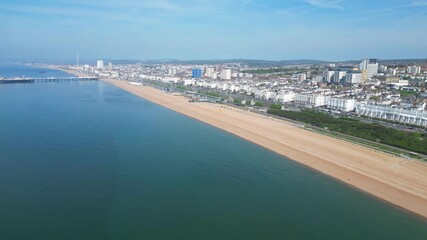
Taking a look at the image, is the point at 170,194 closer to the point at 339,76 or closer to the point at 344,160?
the point at 344,160

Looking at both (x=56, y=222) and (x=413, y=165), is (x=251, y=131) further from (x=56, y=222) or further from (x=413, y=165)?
(x=56, y=222)

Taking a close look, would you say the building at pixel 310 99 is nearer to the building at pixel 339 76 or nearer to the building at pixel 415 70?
the building at pixel 339 76

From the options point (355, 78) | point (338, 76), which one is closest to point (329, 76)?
point (338, 76)

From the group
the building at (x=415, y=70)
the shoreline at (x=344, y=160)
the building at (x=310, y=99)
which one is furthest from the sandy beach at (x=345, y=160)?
the building at (x=415, y=70)

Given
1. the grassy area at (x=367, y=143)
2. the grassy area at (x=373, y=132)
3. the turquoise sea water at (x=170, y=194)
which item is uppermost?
the grassy area at (x=373, y=132)

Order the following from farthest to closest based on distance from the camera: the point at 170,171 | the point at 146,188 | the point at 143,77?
the point at 143,77, the point at 170,171, the point at 146,188

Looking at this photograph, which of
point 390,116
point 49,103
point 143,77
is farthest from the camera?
point 143,77

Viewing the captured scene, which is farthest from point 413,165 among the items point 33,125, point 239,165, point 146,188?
point 33,125
